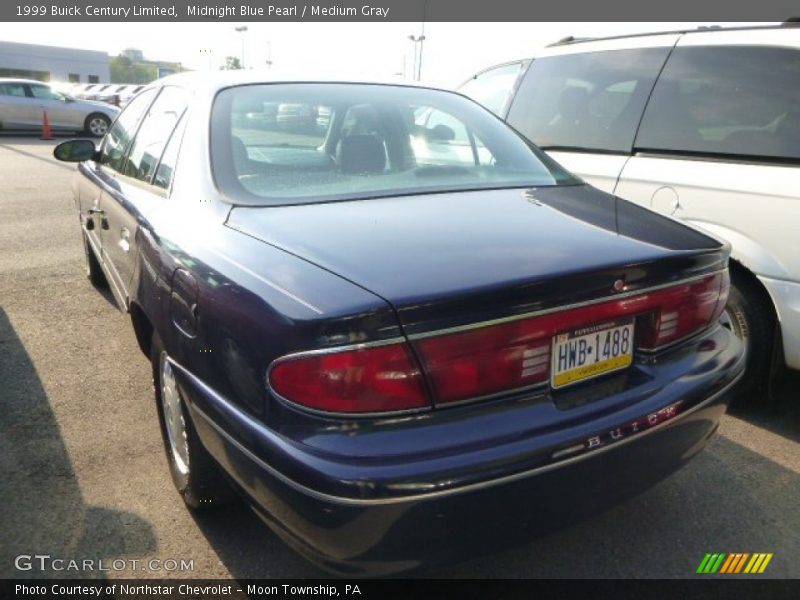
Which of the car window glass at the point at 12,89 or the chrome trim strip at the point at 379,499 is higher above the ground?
the chrome trim strip at the point at 379,499

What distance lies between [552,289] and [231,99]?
1608 mm

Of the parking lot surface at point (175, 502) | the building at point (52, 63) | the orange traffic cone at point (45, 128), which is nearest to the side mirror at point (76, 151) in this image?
the parking lot surface at point (175, 502)

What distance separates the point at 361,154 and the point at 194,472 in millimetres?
1344

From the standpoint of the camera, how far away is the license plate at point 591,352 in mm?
1829

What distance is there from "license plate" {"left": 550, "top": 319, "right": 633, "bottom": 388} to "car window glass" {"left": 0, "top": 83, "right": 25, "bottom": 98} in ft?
69.4

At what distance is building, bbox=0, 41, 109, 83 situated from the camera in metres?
49.9

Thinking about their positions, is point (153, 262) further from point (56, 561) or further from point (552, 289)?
point (552, 289)

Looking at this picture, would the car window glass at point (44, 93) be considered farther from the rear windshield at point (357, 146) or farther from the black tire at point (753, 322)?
the black tire at point (753, 322)

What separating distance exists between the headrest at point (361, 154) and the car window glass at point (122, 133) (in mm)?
1427

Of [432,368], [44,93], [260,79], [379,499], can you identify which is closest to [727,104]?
[260,79]

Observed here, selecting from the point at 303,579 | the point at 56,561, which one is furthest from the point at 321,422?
the point at 56,561

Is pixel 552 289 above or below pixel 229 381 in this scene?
above

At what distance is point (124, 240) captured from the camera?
9.98 feet

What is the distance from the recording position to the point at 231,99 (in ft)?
8.83
